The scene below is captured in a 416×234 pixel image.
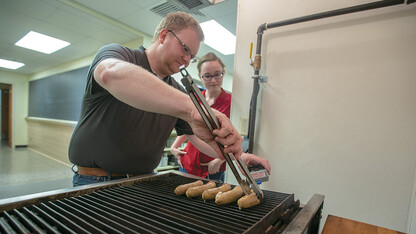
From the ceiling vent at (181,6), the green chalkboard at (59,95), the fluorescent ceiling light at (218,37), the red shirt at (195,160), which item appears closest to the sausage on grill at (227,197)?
the red shirt at (195,160)

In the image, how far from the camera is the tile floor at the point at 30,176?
3.77 m

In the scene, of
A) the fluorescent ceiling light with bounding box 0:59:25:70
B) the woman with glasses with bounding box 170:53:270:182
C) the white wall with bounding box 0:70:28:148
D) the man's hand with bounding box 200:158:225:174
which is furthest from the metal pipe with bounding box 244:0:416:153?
the white wall with bounding box 0:70:28:148

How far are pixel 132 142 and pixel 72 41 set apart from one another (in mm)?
4627

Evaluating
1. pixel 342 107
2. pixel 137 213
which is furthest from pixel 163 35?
pixel 342 107

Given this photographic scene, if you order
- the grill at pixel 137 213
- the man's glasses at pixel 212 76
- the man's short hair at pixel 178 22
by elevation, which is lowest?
the grill at pixel 137 213

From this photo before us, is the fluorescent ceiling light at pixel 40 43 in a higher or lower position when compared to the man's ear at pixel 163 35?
higher

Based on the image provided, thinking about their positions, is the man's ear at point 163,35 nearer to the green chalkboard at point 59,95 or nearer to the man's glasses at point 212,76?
the man's glasses at point 212,76

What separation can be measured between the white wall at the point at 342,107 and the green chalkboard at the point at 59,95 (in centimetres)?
528

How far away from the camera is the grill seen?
0.59 metres

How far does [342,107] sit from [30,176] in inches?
237

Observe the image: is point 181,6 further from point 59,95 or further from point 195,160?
point 59,95

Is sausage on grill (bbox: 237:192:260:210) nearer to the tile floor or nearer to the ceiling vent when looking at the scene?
the ceiling vent

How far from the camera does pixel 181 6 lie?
7.76 ft

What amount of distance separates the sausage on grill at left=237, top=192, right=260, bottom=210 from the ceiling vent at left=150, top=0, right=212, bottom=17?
2.10 meters
